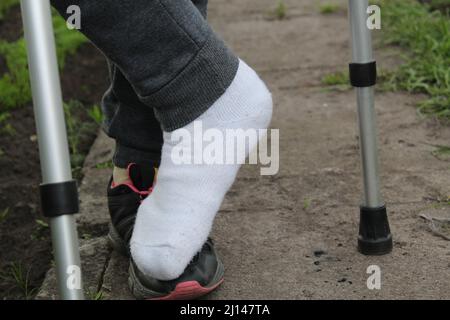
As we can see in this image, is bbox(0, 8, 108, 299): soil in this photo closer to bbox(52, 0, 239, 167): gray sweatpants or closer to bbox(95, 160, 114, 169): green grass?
bbox(95, 160, 114, 169): green grass

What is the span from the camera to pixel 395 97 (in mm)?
2611

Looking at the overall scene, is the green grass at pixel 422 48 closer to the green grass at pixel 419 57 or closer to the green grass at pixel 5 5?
the green grass at pixel 419 57

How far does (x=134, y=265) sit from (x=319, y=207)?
51 cm

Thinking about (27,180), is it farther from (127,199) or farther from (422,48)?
(422,48)

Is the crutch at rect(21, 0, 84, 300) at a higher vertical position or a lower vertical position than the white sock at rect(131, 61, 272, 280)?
higher

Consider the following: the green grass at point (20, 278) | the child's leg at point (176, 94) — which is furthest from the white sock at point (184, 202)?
the green grass at point (20, 278)

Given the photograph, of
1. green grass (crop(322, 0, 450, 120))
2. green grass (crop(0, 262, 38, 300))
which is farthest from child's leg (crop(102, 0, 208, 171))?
green grass (crop(322, 0, 450, 120))

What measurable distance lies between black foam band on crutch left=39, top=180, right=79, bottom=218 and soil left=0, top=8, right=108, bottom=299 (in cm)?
67

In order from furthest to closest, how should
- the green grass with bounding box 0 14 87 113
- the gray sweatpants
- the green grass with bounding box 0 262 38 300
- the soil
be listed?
the green grass with bounding box 0 14 87 113 → the soil → the green grass with bounding box 0 262 38 300 → the gray sweatpants

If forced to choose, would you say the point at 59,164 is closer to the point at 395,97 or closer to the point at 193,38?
the point at 193,38

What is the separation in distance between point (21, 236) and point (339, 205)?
A: 2.44ft

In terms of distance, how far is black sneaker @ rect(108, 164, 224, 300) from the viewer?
145cm

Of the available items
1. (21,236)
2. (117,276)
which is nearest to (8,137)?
(21,236)

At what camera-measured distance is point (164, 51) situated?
1.30m
